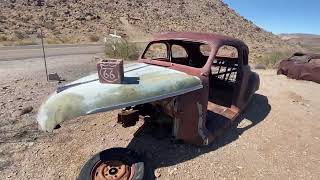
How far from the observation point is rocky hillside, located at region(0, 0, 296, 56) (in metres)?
34.7

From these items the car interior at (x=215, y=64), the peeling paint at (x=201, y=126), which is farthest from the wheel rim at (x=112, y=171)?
the car interior at (x=215, y=64)

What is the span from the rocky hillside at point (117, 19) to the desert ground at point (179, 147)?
71.9 feet

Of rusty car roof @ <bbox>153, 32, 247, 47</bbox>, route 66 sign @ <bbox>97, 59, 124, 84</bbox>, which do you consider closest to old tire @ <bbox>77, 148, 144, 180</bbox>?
route 66 sign @ <bbox>97, 59, 124, 84</bbox>

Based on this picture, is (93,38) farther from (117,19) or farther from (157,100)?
(157,100)

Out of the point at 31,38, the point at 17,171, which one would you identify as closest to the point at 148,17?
the point at 31,38

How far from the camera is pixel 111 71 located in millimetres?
4023

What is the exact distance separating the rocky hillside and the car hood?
78.5ft

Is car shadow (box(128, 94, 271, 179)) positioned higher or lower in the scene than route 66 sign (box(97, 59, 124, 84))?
lower

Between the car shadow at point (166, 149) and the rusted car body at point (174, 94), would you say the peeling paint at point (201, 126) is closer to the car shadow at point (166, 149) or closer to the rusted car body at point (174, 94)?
the rusted car body at point (174, 94)

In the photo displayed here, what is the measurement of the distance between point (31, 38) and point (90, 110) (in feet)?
101

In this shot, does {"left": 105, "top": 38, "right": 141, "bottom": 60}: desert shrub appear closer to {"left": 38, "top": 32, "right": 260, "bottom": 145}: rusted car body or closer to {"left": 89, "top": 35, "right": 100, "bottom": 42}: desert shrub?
{"left": 38, "top": 32, "right": 260, "bottom": 145}: rusted car body

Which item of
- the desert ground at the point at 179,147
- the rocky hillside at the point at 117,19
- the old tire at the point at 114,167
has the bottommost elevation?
the desert ground at the point at 179,147

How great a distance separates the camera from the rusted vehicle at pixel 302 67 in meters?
9.98

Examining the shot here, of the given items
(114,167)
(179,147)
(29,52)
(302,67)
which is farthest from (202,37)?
(29,52)
